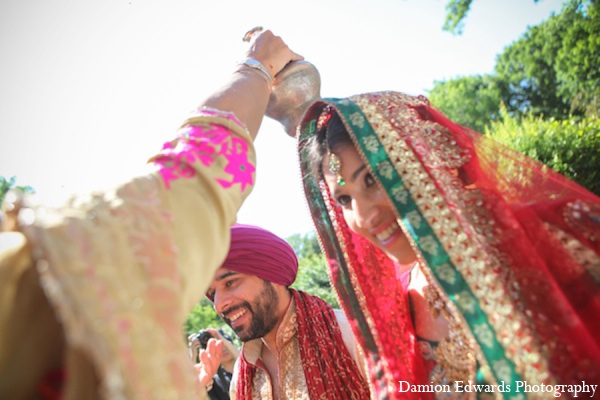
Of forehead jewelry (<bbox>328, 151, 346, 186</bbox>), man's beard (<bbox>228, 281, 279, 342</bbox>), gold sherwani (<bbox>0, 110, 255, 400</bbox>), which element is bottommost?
gold sherwani (<bbox>0, 110, 255, 400</bbox>)

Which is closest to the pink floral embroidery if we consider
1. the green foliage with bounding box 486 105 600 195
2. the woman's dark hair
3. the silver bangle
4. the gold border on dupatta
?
the silver bangle

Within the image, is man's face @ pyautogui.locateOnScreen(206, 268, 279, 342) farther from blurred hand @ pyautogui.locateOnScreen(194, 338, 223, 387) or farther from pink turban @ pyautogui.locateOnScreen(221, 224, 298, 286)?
blurred hand @ pyautogui.locateOnScreen(194, 338, 223, 387)

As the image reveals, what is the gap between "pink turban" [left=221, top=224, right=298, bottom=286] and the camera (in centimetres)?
312

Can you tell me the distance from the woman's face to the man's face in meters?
1.46

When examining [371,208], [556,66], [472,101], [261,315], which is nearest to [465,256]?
[371,208]

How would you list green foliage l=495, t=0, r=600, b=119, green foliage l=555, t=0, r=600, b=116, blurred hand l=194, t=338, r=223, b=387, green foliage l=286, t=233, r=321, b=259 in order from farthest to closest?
green foliage l=286, t=233, r=321, b=259
green foliage l=495, t=0, r=600, b=119
green foliage l=555, t=0, r=600, b=116
blurred hand l=194, t=338, r=223, b=387

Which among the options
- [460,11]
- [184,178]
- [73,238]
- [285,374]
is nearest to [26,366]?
[73,238]

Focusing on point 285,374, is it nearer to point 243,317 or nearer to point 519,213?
point 243,317

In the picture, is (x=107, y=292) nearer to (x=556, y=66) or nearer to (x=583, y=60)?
(x=583, y=60)

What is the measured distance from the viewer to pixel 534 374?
1178 millimetres

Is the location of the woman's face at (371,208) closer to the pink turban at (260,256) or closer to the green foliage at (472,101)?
the pink turban at (260,256)

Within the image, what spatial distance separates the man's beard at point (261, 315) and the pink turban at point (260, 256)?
0.47 feet

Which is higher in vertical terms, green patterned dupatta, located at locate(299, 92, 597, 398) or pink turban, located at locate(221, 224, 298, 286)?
pink turban, located at locate(221, 224, 298, 286)

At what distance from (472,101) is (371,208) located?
32.1m
